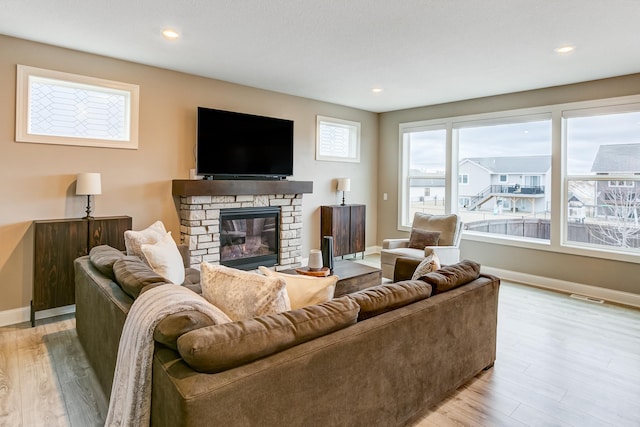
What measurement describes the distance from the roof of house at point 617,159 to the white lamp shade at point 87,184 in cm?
563

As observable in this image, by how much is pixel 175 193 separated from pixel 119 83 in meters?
1.31

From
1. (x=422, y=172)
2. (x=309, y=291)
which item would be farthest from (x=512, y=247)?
(x=309, y=291)

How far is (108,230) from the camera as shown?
3707mm

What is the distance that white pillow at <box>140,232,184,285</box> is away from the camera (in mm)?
2732

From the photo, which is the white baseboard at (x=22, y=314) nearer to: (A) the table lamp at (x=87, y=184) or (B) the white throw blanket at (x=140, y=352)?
(A) the table lamp at (x=87, y=184)

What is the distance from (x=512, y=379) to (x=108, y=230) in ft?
12.1

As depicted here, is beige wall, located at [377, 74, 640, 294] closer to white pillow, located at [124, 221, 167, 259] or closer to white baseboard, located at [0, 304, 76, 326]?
white pillow, located at [124, 221, 167, 259]

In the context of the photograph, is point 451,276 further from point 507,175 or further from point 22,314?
point 22,314

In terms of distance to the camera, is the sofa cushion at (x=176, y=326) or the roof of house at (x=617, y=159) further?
the roof of house at (x=617, y=159)

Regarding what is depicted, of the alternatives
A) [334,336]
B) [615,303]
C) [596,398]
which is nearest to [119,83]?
[334,336]

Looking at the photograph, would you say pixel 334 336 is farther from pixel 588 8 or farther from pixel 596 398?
pixel 588 8

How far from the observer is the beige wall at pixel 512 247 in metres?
4.44

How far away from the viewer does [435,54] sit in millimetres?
3783

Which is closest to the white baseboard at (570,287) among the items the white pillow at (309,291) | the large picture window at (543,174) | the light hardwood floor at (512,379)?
the large picture window at (543,174)
